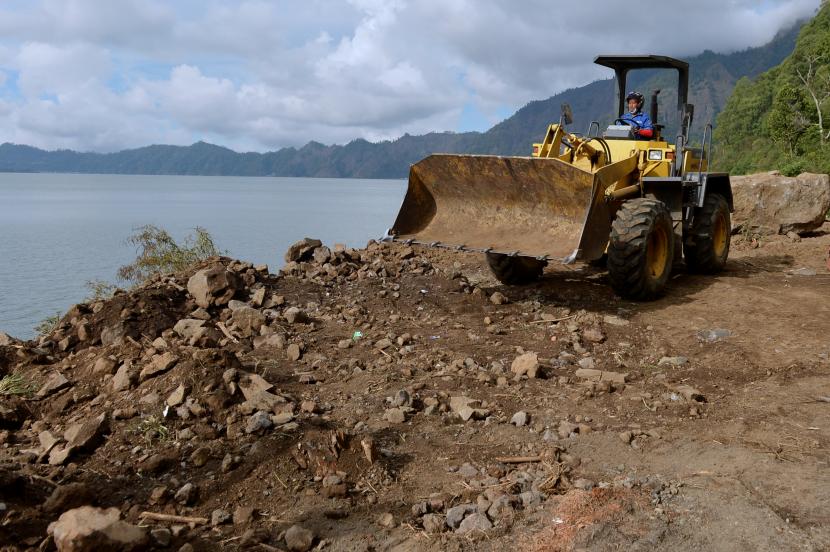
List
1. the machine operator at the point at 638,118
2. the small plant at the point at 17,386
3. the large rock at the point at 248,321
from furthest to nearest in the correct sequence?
the machine operator at the point at 638,118 → the large rock at the point at 248,321 → the small plant at the point at 17,386

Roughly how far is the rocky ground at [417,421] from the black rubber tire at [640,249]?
0.28 meters

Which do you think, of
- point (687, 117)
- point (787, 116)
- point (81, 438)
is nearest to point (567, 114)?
point (687, 117)

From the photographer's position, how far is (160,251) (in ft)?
46.4

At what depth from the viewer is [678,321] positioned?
7.80m

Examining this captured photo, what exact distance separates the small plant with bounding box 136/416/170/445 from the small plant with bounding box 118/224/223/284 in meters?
9.06

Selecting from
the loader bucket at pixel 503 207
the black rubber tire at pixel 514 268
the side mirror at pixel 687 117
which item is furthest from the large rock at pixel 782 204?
the loader bucket at pixel 503 207

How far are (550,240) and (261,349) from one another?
3389 mm

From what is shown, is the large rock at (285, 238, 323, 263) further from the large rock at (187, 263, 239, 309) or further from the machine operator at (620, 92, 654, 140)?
the machine operator at (620, 92, 654, 140)

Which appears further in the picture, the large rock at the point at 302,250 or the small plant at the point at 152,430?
the large rock at the point at 302,250

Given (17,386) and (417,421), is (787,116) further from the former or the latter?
(17,386)

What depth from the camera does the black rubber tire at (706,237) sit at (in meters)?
9.78

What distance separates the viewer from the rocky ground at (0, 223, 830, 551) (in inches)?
151

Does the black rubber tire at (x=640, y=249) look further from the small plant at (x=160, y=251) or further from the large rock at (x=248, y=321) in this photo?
the small plant at (x=160, y=251)

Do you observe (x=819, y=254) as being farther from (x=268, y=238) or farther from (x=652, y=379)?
(x=268, y=238)
